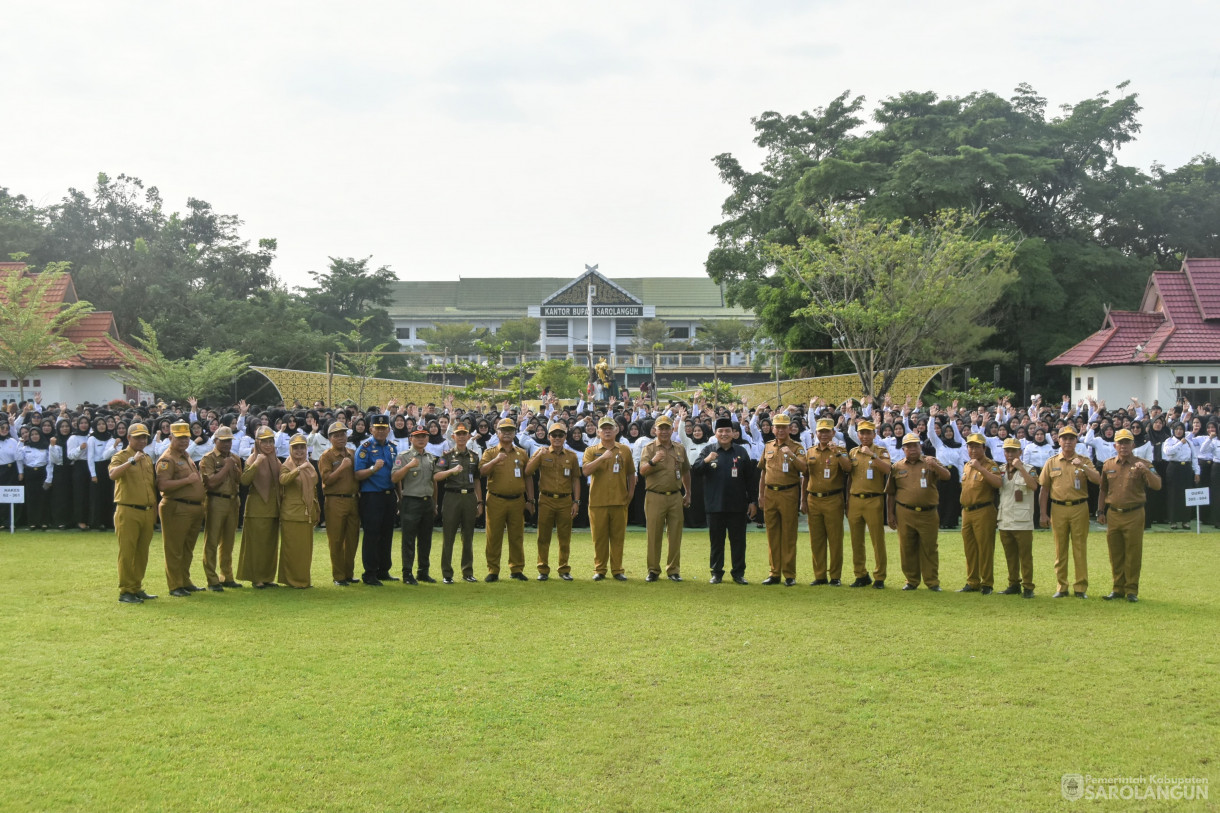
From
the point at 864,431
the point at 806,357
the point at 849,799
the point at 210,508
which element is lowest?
the point at 849,799

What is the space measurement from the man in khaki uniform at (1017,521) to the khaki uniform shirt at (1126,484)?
766 mm

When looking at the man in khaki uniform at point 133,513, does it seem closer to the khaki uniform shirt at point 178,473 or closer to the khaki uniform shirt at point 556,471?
the khaki uniform shirt at point 178,473

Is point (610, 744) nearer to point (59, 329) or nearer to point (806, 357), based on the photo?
point (59, 329)

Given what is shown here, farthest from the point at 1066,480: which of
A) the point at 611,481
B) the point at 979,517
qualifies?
the point at 611,481

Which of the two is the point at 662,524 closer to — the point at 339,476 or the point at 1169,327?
the point at 339,476

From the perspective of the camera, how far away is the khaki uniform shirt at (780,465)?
36.2 feet

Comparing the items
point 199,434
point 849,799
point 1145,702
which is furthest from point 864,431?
point 199,434

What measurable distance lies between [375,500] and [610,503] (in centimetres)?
267

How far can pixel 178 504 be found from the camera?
410 inches

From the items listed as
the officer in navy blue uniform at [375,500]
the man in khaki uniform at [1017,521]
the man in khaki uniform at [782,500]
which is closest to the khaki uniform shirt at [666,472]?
the man in khaki uniform at [782,500]

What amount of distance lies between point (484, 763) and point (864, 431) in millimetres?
6610

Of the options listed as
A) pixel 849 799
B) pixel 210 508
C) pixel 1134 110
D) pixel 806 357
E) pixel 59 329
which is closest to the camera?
pixel 849 799

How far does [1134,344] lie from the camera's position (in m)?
31.4

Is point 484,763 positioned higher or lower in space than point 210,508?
lower
